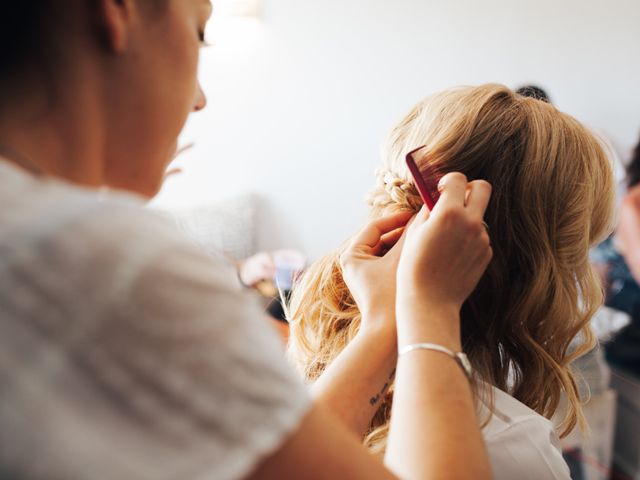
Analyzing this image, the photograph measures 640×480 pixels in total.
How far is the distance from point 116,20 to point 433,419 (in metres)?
0.38

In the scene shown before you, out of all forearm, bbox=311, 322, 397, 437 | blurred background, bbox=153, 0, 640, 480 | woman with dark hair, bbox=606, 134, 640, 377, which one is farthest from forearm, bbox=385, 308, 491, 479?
blurred background, bbox=153, 0, 640, 480

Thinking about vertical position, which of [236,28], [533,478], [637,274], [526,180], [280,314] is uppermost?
[526,180]

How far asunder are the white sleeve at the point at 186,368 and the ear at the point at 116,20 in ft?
0.51

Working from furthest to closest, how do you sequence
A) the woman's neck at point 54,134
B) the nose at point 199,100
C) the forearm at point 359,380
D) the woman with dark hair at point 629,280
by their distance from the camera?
the woman with dark hair at point 629,280
the forearm at point 359,380
the nose at point 199,100
the woman's neck at point 54,134

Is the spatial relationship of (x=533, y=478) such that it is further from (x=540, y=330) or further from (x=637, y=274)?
(x=637, y=274)

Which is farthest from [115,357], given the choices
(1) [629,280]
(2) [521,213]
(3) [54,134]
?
(1) [629,280]

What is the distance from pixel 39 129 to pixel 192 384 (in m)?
0.22

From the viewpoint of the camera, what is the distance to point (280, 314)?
2.26 metres

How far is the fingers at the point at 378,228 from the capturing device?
32.0 inches

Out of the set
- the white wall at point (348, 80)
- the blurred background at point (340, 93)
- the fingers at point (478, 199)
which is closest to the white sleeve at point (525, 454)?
the fingers at point (478, 199)

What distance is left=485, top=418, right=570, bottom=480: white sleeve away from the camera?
0.68m

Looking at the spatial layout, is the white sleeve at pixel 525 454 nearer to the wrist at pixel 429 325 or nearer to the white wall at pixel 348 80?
the wrist at pixel 429 325

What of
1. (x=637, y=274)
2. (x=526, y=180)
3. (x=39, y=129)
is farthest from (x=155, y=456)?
(x=637, y=274)

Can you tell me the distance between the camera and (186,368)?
32cm
